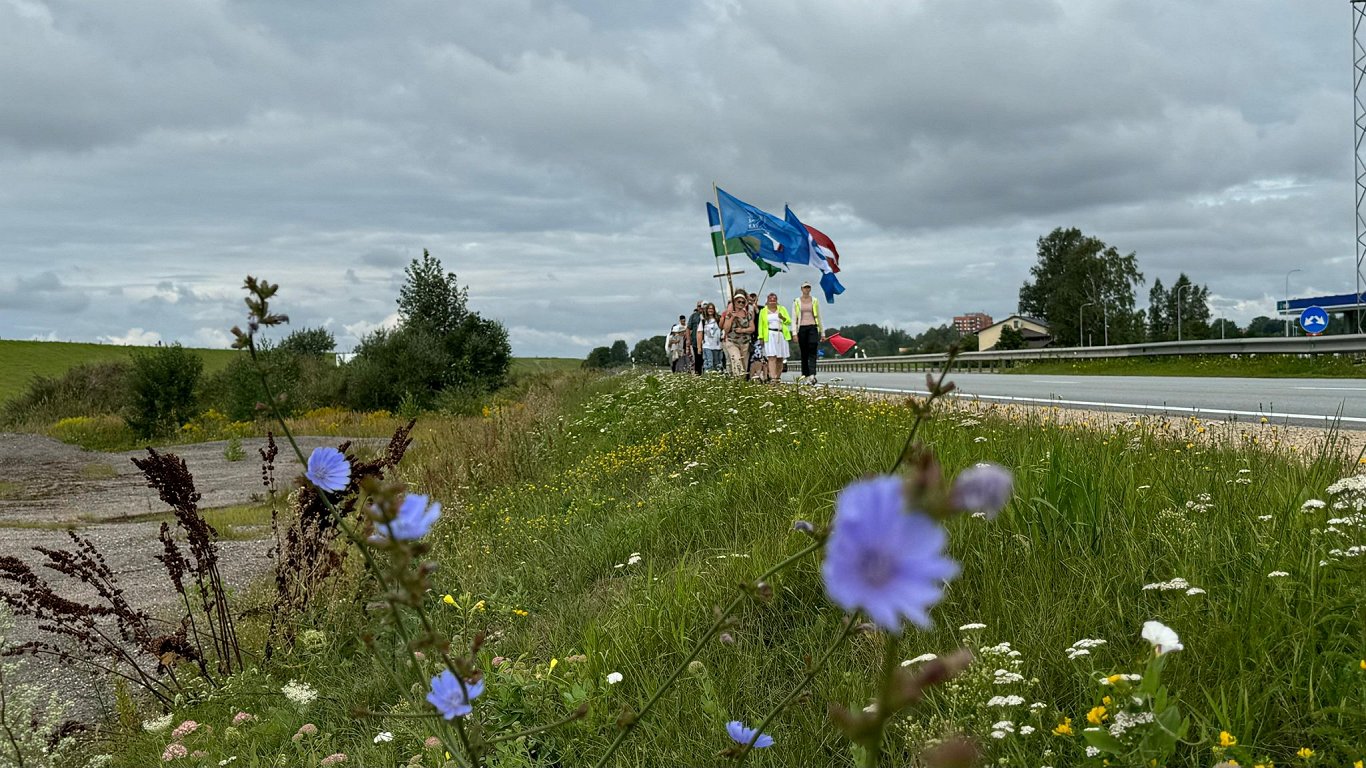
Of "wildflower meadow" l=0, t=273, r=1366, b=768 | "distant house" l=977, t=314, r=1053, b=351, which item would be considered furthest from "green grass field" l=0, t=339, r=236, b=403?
"distant house" l=977, t=314, r=1053, b=351

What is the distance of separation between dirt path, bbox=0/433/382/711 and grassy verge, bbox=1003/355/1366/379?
1799 cm

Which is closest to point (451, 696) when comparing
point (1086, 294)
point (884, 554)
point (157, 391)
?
point (884, 554)

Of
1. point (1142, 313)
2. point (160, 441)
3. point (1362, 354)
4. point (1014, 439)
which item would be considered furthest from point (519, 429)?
point (1142, 313)

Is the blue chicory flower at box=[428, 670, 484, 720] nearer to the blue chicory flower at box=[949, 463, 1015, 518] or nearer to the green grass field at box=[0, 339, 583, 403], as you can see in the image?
the blue chicory flower at box=[949, 463, 1015, 518]

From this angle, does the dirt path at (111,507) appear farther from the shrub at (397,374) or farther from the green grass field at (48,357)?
the green grass field at (48,357)

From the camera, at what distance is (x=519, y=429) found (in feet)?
38.2

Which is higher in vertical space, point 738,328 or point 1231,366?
point 738,328

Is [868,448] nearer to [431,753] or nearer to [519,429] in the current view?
[431,753]

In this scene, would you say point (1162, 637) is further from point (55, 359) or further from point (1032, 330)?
point (1032, 330)

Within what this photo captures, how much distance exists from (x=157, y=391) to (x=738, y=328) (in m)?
15.8

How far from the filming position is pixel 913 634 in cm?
308

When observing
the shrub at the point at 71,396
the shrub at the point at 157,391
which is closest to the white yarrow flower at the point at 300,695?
the shrub at the point at 157,391

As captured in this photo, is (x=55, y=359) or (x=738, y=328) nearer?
(x=738, y=328)

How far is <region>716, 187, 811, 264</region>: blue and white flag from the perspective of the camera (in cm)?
2045
